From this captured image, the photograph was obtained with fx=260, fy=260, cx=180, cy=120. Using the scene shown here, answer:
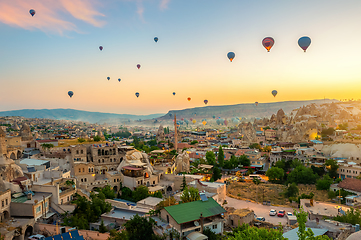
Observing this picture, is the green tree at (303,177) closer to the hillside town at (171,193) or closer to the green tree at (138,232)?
the hillside town at (171,193)

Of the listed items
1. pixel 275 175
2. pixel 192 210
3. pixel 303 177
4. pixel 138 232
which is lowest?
pixel 275 175

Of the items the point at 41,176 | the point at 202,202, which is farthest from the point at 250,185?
the point at 41,176

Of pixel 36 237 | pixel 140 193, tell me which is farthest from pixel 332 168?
pixel 36 237

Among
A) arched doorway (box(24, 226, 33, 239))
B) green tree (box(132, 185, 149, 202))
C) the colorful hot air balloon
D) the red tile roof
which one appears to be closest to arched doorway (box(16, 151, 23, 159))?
green tree (box(132, 185, 149, 202))

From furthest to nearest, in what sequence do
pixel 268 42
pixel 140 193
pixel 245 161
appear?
pixel 245 161
pixel 268 42
pixel 140 193

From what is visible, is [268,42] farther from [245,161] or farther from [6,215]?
[6,215]

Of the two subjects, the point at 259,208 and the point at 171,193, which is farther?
the point at 171,193
